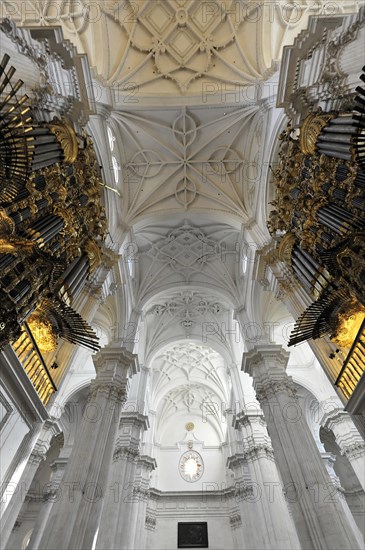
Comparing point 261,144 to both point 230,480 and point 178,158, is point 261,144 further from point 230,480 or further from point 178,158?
point 230,480

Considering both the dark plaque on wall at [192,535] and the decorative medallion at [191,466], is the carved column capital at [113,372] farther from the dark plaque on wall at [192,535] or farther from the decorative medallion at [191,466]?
the decorative medallion at [191,466]

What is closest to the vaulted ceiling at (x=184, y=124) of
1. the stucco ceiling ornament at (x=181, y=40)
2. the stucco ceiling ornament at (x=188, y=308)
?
the stucco ceiling ornament at (x=181, y=40)

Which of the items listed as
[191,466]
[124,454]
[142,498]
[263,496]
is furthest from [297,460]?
[191,466]

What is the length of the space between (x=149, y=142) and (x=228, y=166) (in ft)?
12.9

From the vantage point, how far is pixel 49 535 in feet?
22.5

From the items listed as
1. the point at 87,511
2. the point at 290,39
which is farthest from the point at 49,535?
the point at 290,39

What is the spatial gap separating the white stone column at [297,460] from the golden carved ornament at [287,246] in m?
3.85

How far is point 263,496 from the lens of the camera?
1216 centimetres

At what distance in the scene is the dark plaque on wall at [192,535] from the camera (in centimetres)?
1689

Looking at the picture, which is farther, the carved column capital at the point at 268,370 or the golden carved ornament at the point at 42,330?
the carved column capital at the point at 268,370

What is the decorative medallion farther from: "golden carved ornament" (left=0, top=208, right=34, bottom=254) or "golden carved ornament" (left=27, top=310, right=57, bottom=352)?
"golden carved ornament" (left=0, top=208, right=34, bottom=254)

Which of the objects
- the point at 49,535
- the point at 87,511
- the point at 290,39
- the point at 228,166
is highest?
the point at 228,166

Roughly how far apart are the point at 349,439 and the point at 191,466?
40.5ft

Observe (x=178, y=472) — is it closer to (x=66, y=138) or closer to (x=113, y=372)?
(x=113, y=372)
